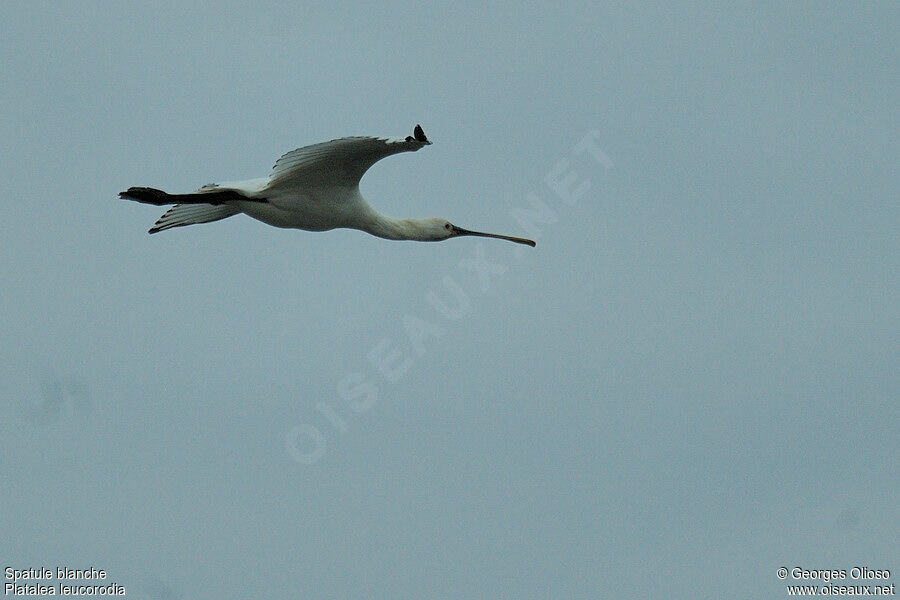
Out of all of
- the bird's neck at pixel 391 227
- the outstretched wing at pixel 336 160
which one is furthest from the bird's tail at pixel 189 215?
the bird's neck at pixel 391 227

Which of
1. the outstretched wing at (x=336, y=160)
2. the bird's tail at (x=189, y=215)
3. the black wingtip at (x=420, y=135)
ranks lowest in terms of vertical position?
the black wingtip at (x=420, y=135)

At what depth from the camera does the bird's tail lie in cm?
3006

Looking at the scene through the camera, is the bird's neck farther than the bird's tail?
No

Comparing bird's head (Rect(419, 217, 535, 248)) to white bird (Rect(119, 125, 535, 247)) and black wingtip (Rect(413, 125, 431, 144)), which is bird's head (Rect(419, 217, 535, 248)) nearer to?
white bird (Rect(119, 125, 535, 247))

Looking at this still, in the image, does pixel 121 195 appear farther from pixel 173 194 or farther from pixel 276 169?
pixel 276 169

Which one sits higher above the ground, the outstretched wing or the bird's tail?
the bird's tail

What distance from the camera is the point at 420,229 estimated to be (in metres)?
30.6

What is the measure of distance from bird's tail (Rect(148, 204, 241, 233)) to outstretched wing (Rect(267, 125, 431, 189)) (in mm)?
2065

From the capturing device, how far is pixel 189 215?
3030cm

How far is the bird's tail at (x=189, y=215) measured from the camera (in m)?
30.1

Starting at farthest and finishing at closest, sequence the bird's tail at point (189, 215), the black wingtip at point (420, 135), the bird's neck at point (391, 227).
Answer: the bird's tail at point (189, 215) → the bird's neck at point (391, 227) → the black wingtip at point (420, 135)

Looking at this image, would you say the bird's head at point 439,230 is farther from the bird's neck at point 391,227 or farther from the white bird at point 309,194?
the white bird at point 309,194

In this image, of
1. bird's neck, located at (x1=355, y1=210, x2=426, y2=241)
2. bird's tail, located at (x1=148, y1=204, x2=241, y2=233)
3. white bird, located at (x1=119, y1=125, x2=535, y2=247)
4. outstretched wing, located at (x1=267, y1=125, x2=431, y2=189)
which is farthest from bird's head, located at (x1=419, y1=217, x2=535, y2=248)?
bird's tail, located at (x1=148, y1=204, x2=241, y2=233)

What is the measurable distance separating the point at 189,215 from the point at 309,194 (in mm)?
3146
